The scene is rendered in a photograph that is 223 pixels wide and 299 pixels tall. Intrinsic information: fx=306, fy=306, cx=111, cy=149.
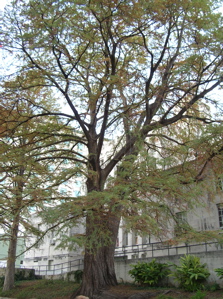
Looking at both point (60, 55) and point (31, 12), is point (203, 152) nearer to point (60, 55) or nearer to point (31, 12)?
point (60, 55)

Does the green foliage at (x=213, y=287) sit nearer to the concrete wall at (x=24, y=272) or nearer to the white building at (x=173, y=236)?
the white building at (x=173, y=236)

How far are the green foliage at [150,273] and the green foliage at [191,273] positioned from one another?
1120 mm

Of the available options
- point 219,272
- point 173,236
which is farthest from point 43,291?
point 219,272

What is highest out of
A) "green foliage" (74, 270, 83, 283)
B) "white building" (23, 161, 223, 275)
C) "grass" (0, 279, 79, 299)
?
"white building" (23, 161, 223, 275)

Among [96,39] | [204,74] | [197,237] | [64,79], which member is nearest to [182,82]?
[204,74]

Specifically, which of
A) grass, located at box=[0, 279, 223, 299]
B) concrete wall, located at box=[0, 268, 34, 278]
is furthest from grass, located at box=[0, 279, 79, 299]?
concrete wall, located at box=[0, 268, 34, 278]

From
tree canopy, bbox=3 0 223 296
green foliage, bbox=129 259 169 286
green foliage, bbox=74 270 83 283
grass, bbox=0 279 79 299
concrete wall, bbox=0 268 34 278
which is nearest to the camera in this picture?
tree canopy, bbox=3 0 223 296

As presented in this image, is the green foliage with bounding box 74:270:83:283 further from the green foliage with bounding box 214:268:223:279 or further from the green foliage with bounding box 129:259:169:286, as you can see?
the green foliage with bounding box 214:268:223:279

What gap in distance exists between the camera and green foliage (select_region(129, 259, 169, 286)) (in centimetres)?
1536

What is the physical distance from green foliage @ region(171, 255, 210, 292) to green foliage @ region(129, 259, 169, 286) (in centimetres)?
112

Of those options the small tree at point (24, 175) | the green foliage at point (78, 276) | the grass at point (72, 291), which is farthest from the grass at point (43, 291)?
the small tree at point (24, 175)

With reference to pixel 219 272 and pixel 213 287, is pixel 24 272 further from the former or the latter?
pixel 219 272

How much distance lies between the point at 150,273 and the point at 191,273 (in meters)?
2.66

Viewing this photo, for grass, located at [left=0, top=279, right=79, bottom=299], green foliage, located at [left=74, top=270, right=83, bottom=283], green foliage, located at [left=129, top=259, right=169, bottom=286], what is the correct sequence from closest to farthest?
1. green foliage, located at [left=129, top=259, right=169, bottom=286]
2. grass, located at [left=0, top=279, right=79, bottom=299]
3. green foliage, located at [left=74, top=270, right=83, bottom=283]
